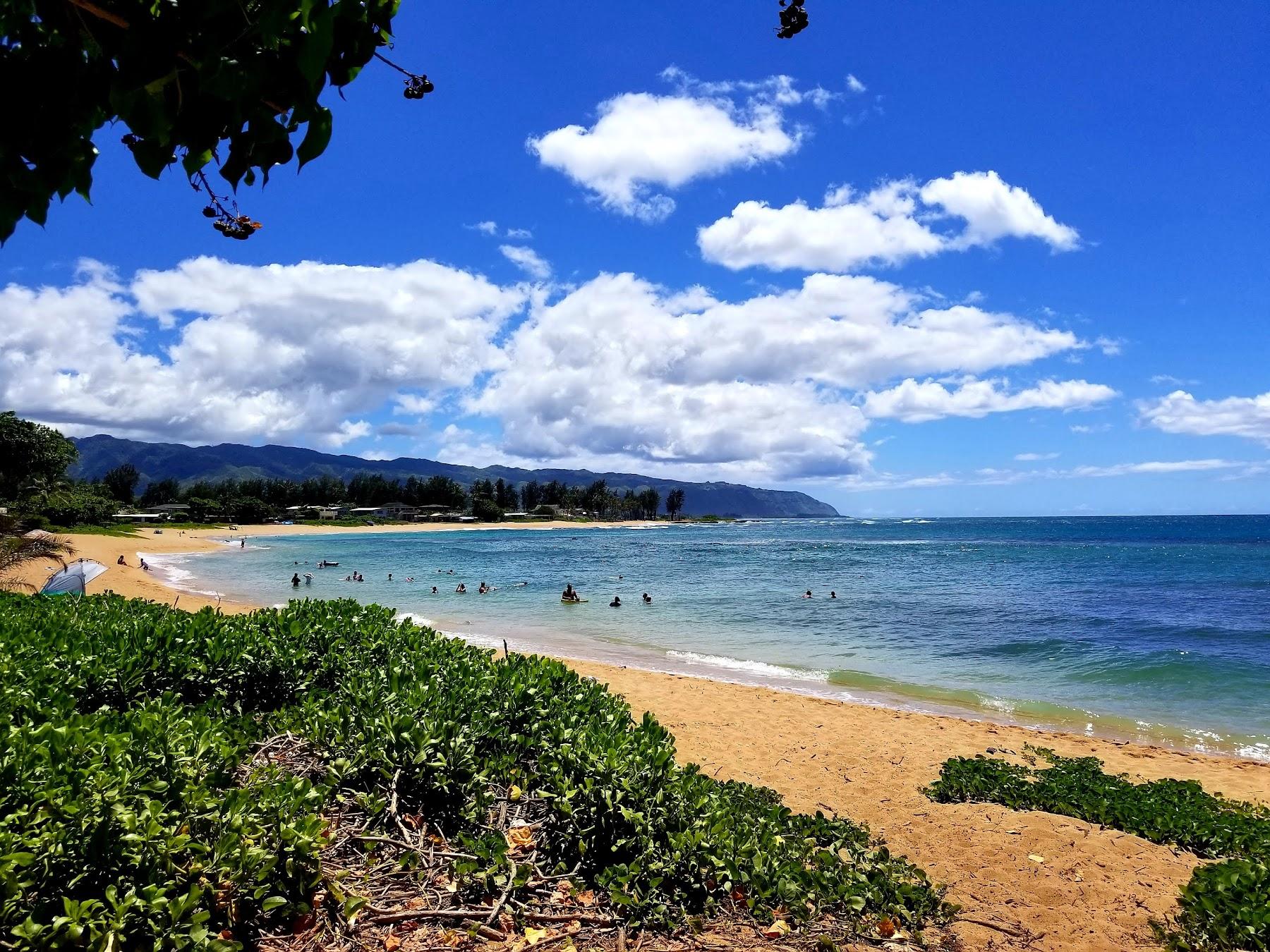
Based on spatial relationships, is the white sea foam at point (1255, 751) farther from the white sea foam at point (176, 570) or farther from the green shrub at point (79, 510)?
the green shrub at point (79, 510)

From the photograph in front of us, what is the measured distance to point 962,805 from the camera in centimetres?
804

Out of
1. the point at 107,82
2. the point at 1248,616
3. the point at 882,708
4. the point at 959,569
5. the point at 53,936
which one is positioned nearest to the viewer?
the point at 107,82

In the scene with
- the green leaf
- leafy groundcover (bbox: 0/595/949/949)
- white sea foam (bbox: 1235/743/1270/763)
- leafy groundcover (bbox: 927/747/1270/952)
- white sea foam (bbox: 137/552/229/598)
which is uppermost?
the green leaf

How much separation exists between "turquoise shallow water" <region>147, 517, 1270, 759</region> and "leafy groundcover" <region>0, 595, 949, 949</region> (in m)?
11.7

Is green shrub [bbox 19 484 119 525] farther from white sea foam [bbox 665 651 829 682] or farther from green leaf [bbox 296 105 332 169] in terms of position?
green leaf [bbox 296 105 332 169]

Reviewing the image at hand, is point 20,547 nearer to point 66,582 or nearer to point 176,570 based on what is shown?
point 66,582

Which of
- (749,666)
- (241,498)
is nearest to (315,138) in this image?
(749,666)

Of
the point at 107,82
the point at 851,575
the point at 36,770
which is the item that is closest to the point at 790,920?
the point at 36,770

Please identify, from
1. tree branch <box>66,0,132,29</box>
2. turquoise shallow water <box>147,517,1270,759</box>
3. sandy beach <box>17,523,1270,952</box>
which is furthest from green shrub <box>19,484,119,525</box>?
tree branch <box>66,0,132,29</box>

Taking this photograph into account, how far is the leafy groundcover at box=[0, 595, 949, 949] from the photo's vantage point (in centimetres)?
273

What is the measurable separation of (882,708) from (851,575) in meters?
31.9

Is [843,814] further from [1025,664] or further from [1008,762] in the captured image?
[1025,664]

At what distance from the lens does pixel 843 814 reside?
312 inches

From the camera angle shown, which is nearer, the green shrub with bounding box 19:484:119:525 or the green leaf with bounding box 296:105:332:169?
the green leaf with bounding box 296:105:332:169
